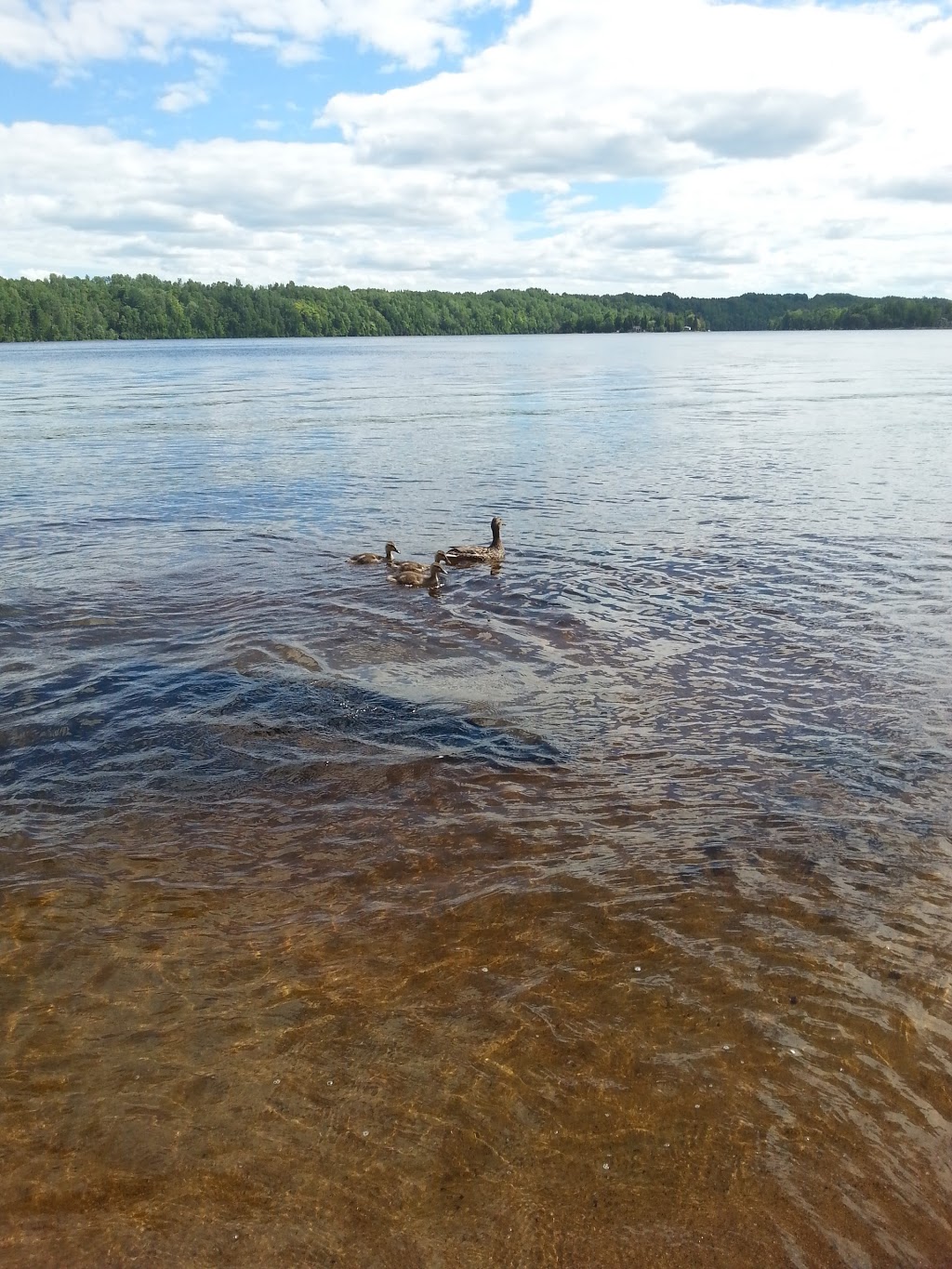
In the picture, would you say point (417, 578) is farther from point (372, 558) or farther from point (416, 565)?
point (372, 558)

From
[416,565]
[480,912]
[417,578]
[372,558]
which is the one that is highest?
[480,912]

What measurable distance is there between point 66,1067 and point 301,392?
186 ft

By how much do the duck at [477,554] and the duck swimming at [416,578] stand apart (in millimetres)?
1009

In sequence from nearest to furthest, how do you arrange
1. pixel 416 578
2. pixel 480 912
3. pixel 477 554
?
1. pixel 480 912
2. pixel 416 578
3. pixel 477 554

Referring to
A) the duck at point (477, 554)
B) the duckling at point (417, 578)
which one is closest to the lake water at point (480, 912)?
the duckling at point (417, 578)

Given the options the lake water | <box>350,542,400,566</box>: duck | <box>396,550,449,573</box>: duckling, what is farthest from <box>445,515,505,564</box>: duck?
<box>350,542,400,566</box>: duck

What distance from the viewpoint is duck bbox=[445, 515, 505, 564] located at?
16.0 metres

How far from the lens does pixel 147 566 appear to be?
1636 centimetres

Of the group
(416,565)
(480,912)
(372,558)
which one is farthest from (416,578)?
(480,912)

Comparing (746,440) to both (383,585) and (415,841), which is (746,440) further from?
(415,841)

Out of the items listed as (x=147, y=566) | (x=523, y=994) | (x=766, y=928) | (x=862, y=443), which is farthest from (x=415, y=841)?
(x=862, y=443)

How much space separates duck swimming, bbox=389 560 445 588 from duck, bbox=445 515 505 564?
1.01 metres

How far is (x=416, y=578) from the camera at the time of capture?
1489 centimetres

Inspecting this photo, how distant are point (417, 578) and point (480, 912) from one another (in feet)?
29.7
